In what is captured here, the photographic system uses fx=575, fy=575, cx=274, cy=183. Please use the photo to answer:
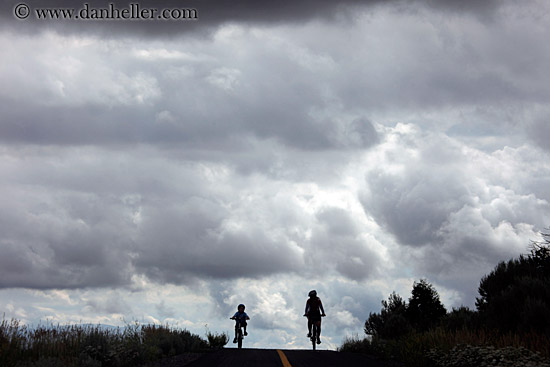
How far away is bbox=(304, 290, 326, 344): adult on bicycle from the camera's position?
74.1 feet

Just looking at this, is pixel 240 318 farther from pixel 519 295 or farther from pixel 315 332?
pixel 519 295

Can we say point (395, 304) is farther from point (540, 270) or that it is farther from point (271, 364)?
point (271, 364)

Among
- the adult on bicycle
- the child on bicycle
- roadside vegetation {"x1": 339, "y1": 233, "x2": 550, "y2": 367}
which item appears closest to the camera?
roadside vegetation {"x1": 339, "y1": 233, "x2": 550, "y2": 367}

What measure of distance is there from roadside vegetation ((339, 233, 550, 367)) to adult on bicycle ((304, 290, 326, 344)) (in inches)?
74.6

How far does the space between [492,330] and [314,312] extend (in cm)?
673

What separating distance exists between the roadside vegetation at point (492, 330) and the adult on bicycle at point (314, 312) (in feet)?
6.21

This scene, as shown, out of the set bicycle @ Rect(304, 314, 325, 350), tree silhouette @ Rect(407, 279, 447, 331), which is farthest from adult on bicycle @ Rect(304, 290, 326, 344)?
tree silhouette @ Rect(407, 279, 447, 331)

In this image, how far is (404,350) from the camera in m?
16.6

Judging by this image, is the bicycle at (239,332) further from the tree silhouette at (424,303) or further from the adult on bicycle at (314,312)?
the tree silhouette at (424,303)

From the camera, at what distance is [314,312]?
2266 cm

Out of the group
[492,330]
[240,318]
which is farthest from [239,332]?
[492,330]

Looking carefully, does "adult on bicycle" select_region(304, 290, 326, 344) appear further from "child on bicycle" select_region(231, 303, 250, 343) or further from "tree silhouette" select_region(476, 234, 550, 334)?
"tree silhouette" select_region(476, 234, 550, 334)

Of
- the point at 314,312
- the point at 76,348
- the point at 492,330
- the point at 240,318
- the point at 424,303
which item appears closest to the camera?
the point at 76,348

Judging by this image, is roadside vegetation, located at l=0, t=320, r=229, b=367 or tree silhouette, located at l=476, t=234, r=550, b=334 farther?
tree silhouette, located at l=476, t=234, r=550, b=334
